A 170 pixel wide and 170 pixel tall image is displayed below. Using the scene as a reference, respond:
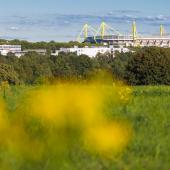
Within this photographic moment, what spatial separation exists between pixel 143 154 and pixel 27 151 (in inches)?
50.8

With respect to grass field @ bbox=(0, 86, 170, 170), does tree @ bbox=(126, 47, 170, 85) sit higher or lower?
lower

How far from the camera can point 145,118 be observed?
21.0 feet

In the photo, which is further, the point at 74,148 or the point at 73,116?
the point at 74,148

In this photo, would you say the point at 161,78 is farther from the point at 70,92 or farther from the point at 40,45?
the point at 40,45

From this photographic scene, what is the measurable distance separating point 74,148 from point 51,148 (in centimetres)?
42

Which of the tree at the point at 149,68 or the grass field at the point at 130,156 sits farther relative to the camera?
the tree at the point at 149,68

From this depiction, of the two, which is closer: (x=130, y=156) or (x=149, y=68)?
(x=130, y=156)

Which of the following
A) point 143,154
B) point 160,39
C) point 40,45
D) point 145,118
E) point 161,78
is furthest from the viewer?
point 160,39

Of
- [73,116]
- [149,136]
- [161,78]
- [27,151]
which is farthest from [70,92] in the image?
[161,78]

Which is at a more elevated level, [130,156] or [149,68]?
[130,156]

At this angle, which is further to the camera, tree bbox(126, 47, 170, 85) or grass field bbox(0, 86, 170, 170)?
tree bbox(126, 47, 170, 85)

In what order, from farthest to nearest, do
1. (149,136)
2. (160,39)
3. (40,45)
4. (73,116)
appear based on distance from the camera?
1. (160,39)
2. (40,45)
3. (149,136)
4. (73,116)

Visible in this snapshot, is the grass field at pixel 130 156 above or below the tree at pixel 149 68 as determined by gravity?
above

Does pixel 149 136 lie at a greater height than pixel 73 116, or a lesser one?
lesser
